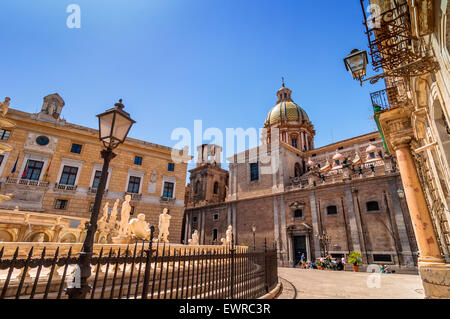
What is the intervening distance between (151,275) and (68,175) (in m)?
17.1

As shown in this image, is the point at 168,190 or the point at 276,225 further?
the point at 276,225

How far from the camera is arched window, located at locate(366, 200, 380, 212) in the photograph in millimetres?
19266

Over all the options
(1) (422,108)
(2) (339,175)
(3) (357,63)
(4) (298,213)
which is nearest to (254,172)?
(4) (298,213)

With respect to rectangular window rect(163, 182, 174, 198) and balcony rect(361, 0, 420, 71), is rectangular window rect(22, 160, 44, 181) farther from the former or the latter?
balcony rect(361, 0, 420, 71)

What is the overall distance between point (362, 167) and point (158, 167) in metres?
20.6

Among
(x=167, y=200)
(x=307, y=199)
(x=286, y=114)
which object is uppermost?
(x=286, y=114)

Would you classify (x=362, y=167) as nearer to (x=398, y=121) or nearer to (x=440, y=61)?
(x=398, y=121)

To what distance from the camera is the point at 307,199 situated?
923 inches

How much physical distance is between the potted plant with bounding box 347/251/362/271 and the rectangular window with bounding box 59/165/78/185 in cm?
2322

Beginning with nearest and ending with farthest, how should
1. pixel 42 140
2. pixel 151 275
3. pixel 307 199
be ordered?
pixel 151 275, pixel 42 140, pixel 307 199

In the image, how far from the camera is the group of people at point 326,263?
1845 cm

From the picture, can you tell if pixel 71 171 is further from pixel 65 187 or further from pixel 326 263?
pixel 326 263

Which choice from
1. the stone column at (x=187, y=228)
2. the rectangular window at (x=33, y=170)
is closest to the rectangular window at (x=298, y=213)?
the stone column at (x=187, y=228)

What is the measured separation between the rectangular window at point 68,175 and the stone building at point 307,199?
690 inches
